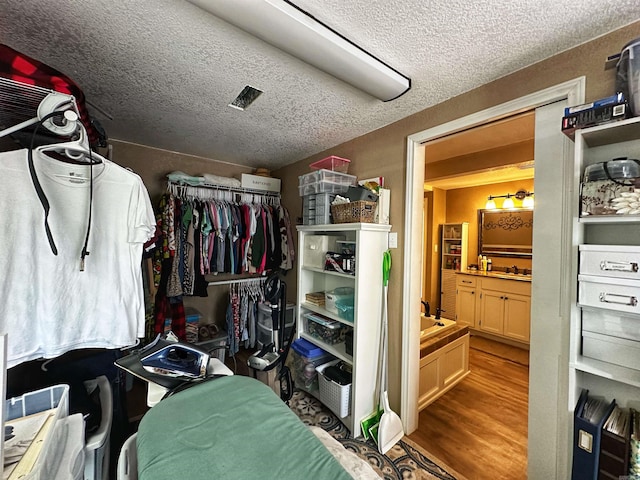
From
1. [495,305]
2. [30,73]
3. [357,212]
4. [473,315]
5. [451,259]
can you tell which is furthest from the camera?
[451,259]

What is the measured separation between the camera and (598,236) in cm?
116

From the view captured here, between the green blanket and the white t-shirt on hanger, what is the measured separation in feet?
1.57

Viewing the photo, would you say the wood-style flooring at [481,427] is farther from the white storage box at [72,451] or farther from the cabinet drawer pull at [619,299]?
the white storage box at [72,451]

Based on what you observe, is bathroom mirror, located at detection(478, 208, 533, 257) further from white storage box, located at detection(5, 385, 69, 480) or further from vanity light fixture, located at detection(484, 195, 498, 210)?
white storage box, located at detection(5, 385, 69, 480)

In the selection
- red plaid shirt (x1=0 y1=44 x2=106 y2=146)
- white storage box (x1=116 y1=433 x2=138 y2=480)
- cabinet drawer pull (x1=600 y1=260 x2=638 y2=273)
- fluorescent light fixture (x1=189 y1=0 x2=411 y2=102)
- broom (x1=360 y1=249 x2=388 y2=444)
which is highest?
fluorescent light fixture (x1=189 y1=0 x2=411 y2=102)

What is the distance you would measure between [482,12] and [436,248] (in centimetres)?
409

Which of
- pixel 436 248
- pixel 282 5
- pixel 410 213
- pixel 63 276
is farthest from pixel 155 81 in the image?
pixel 436 248

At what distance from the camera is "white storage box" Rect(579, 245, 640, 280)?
3.03ft

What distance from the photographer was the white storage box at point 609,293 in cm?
92

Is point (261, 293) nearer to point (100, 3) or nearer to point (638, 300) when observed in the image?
point (100, 3)

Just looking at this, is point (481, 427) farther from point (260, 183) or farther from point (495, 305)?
point (260, 183)

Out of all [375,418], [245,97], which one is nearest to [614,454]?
[375,418]

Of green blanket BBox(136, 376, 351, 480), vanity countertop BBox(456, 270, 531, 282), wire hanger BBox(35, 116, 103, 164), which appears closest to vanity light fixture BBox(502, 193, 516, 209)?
vanity countertop BBox(456, 270, 531, 282)

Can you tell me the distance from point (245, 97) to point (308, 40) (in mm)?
779
